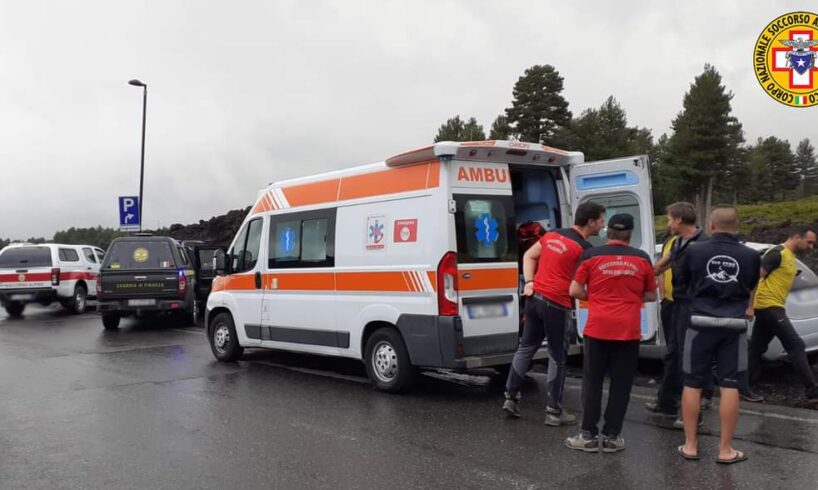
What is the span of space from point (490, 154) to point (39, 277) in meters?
15.2

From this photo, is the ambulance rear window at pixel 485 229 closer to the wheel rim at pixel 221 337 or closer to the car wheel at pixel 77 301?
the wheel rim at pixel 221 337

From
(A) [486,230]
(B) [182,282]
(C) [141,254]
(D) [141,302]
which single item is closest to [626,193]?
(A) [486,230]

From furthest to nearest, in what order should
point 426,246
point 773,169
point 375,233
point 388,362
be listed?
point 773,169 → point 375,233 → point 388,362 → point 426,246

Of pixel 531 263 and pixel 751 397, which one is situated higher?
pixel 531 263

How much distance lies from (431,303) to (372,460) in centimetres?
193

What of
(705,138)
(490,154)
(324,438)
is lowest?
(324,438)

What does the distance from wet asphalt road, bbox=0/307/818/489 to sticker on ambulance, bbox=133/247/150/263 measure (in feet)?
19.2

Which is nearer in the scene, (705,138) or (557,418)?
(557,418)

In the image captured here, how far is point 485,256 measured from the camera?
7.02 meters

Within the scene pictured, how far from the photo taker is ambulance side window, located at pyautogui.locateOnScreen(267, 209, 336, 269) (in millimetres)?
7965

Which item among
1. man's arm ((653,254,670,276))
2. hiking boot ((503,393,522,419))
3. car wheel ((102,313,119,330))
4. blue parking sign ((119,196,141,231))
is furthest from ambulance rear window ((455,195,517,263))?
blue parking sign ((119,196,141,231))

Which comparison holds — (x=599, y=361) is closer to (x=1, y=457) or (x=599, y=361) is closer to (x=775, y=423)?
(x=775, y=423)

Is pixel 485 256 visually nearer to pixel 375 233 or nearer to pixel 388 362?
pixel 375 233

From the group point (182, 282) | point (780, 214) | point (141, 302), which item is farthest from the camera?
point (780, 214)
